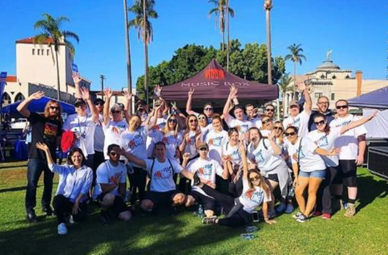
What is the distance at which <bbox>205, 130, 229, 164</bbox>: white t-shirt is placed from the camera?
6191 millimetres

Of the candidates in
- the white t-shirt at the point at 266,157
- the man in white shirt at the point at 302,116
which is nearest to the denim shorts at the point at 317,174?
the white t-shirt at the point at 266,157

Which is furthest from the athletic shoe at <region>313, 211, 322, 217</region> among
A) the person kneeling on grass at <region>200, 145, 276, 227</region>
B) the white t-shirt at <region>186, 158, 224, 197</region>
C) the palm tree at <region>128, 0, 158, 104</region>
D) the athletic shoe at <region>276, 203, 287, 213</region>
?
the palm tree at <region>128, 0, 158, 104</region>

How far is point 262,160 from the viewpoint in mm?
5703

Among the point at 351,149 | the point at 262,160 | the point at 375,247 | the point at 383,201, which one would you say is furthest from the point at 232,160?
the point at 383,201

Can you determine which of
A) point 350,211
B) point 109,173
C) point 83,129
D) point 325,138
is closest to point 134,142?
point 109,173

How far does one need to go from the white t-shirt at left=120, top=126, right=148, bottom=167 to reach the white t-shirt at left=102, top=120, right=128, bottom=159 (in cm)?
12

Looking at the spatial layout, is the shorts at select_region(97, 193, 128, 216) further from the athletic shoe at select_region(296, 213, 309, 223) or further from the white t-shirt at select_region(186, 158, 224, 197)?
the athletic shoe at select_region(296, 213, 309, 223)

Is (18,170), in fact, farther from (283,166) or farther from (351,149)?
(351,149)

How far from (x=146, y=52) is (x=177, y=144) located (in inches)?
1058

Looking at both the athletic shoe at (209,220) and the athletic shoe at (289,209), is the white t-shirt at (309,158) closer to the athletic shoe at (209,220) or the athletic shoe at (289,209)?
the athletic shoe at (289,209)

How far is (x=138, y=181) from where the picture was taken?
5.86 meters

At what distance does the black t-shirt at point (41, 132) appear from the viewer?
203 inches

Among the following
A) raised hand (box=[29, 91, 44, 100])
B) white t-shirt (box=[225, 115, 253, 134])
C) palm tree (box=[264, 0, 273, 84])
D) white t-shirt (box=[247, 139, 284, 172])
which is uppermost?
palm tree (box=[264, 0, 273, 84])

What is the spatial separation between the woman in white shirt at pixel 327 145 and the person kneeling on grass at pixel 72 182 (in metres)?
3.53
